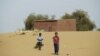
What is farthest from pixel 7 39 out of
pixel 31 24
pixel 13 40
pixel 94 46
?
pixel 31 24

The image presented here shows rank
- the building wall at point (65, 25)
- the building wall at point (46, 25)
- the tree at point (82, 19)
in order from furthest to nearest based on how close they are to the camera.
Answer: the tree at point (82, 19) < the building wall at point (46, 25) < the building wall at point (65, 25)

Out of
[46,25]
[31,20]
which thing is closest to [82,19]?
[31,20]

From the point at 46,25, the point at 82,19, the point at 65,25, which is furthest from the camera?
the point at 82,19

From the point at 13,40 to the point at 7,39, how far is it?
1.64 metres

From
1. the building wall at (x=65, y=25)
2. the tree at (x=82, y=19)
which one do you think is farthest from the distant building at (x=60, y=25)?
the tree at (x=82, y=19)

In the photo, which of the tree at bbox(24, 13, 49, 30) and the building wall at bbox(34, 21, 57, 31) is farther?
the tree at bbox(24, 13, 49, 30)

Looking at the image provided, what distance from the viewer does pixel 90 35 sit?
35219mm

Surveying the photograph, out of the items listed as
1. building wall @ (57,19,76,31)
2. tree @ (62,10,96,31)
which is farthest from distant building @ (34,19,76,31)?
tree @ (62,10,96,31)

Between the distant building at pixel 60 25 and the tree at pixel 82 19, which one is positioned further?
the tree at pixel 82 19

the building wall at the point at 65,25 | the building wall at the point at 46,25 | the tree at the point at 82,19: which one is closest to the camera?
the building wall at the point at 65,25

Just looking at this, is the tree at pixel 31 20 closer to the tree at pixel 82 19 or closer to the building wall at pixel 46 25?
the tree at pixel 82 19

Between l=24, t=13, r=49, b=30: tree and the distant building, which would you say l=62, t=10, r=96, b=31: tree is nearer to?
l=24, t=13, r=49, b=30: tree

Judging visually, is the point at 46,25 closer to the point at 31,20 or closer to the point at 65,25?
the point at 65,25

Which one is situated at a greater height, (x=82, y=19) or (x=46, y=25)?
(x=82, y=19)
